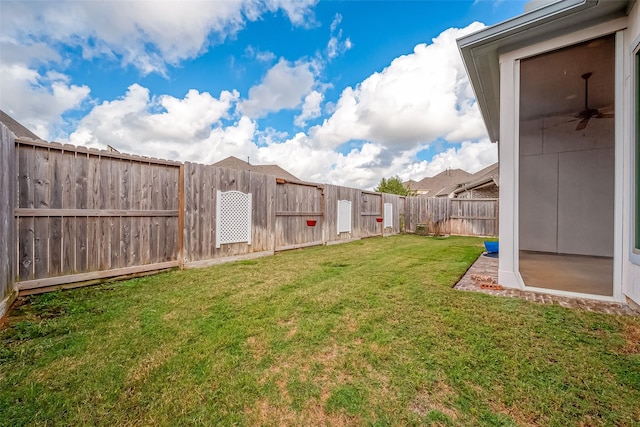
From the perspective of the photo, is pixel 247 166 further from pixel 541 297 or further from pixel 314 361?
pixel 314 361

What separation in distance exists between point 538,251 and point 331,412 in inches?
300

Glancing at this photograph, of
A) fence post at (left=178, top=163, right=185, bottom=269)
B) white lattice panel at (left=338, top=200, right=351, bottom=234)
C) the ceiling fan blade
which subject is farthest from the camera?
white lattice panel at (left=338, top=200, right=351, bottom=234)

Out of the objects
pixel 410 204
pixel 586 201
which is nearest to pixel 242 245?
pixel 586 201

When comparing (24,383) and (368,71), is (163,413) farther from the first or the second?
(368,71)

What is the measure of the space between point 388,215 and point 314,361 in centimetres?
1007

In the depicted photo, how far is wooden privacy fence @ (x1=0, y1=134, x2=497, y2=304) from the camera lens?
3.06 m

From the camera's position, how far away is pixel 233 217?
18.0 ft

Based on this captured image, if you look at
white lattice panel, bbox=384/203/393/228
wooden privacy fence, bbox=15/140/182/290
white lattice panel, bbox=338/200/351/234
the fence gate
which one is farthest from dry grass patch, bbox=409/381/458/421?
white lattice panel, bbox=384/203/393/228

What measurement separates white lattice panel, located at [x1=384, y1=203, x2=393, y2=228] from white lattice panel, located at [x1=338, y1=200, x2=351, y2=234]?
2.71 m

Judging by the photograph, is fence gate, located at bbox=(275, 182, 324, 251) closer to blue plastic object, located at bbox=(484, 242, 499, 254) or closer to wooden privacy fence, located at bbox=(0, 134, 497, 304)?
wooden privacy fence, located at bbox=(0, 134, 497, 304)

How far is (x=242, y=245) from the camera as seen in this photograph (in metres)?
5.68

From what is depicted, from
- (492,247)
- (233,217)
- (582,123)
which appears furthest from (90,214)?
(582,123)

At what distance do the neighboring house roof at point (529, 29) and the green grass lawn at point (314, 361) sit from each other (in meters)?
3.28

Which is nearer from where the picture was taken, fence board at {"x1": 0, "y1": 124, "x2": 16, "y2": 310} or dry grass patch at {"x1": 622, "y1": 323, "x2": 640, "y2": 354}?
dry grass patch at {"x1": 622, "y1": 323, "x2": 640, "y2": 354}
